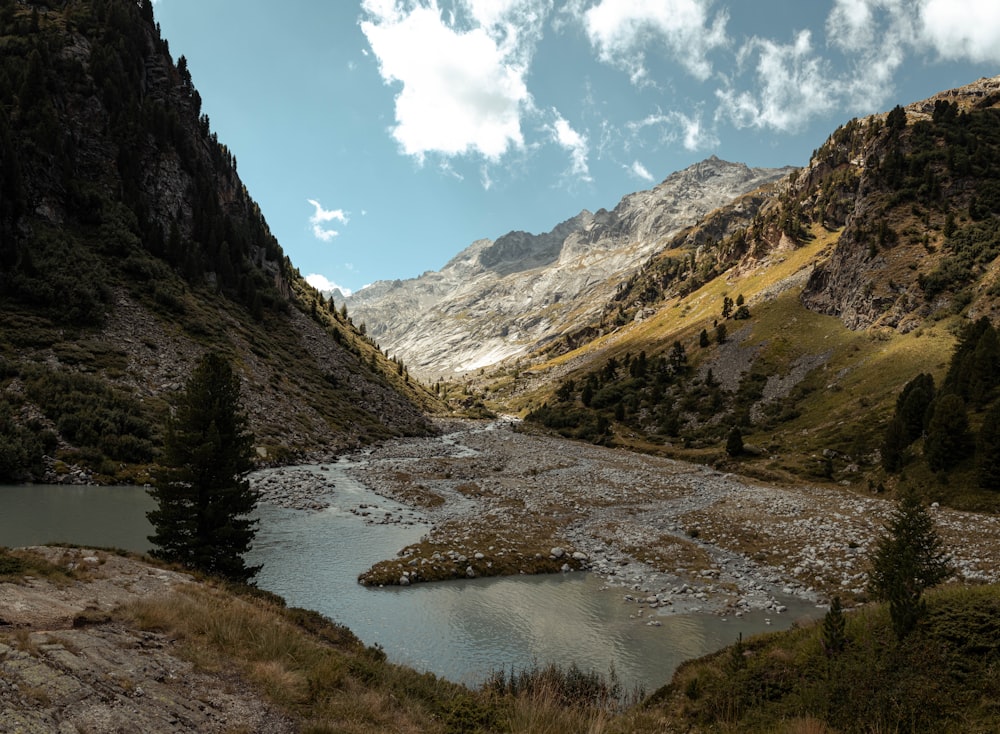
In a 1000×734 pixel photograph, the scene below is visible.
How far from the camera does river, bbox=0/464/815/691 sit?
1845 cm

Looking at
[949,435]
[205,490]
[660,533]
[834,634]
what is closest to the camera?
[834,634]

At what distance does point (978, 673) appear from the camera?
9.26 m

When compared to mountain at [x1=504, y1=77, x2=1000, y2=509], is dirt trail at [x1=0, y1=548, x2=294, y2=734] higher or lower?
lower

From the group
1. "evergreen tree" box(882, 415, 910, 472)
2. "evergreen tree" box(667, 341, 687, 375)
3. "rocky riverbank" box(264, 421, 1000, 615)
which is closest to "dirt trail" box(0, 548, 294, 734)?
"rocky riverbank" box(264, 421, 1000, 615)

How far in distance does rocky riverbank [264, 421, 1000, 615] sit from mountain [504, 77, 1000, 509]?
844cm

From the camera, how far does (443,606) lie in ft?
74.1

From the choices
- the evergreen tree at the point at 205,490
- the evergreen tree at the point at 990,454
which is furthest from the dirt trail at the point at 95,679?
the evergreen tree at the point at 990,454

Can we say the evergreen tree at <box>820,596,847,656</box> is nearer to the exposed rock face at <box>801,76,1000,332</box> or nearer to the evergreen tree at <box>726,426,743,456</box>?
the evergreen tree at <box>726,426,743,456</box>

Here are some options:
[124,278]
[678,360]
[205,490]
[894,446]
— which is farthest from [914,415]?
[124,278]

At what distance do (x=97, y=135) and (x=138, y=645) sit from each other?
106m

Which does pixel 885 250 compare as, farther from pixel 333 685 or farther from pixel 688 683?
pixel 333 685

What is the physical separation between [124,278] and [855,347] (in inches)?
4397

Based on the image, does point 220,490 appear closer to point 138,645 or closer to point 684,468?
point 138,645

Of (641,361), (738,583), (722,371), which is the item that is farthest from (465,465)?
(641,361)
